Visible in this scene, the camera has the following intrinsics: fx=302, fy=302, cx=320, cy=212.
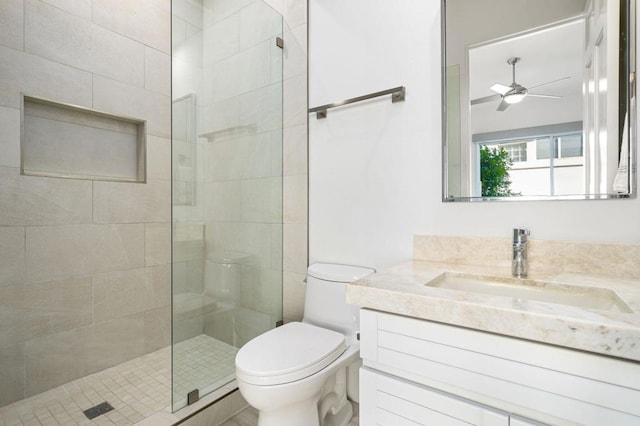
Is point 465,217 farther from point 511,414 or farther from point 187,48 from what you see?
point 187,48

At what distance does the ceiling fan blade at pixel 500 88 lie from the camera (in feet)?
4.13

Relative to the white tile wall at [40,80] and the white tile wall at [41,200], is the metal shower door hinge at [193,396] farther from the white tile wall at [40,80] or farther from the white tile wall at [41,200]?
the white tile wall at [40,80]

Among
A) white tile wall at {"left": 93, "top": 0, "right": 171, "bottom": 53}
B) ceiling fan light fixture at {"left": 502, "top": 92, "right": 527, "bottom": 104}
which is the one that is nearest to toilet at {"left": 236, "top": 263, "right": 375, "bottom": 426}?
ceiling fan light fixture at {"left": 502, "top": 92, "right": 527, "bottom": 104}

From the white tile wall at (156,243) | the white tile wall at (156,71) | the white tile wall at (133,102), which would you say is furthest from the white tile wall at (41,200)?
the white tile wall at (156,71)

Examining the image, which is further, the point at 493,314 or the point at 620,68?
the point at 620,68

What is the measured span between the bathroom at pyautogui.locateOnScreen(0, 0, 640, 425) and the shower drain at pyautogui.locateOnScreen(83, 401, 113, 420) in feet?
0.13

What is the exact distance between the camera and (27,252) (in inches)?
62.9

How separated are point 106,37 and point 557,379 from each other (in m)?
2.65

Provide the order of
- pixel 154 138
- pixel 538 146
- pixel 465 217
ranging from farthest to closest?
pixel 154 138 → pixel 465 217 → pixel 538 146

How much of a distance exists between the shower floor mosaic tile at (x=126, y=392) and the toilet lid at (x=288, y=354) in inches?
13.2

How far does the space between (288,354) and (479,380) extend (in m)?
0.71

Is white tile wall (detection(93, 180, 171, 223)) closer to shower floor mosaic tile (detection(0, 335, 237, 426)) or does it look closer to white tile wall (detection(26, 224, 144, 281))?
white tile wall (detection(26, 224, 144, 281))

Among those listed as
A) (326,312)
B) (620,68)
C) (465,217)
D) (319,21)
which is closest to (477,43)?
(620,68)

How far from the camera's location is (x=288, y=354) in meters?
1.21
